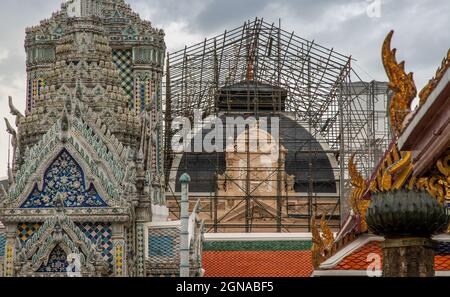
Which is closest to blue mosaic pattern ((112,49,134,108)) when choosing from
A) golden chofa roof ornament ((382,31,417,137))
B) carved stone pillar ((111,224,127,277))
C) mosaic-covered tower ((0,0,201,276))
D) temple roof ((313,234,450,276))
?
mosaic-covered tower ((0,0,201,276))

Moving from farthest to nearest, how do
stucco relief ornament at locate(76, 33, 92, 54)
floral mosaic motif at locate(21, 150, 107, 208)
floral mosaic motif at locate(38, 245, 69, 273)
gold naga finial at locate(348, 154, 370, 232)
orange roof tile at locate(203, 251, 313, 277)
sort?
1. orange roof tile at locate(203, 251, 313, 277)
2. stucco relief ornament at locate(76, 33, 92, 54)
3. floral mosaic motif at locate(21, 150, 107, 208)
4. floral mosaic motif at locate(38, 245, 69, 273)
5. gold naga finial at locate(348, 154, 370, 232)

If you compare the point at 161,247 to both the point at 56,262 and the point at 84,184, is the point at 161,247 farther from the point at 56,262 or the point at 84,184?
the point at 56,262

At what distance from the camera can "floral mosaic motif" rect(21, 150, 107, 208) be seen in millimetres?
24875

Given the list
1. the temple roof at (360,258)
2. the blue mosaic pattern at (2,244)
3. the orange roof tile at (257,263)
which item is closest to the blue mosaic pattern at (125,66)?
the orange roof tile at (257,263)

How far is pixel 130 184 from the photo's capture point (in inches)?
992

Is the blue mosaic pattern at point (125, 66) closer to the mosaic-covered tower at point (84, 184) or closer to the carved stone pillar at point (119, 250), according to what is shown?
the mosaic-covered tower at point (84, 184)

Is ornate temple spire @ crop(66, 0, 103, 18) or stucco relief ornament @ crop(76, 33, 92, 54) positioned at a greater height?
ornate temple spire @ crop(66, 0, 103, 18)

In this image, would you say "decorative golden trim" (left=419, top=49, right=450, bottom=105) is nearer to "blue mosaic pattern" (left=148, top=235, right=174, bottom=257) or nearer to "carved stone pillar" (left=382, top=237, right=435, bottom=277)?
"carved stone pillar" (left=382, top=237, right=435, bottom=277)

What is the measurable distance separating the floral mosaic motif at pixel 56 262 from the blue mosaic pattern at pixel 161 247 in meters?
2.03

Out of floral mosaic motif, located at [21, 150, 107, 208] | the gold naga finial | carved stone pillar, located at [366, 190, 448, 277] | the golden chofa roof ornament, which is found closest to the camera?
carved stone pillar, located at [366, 190, 448, 277]

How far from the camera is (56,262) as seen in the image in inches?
961

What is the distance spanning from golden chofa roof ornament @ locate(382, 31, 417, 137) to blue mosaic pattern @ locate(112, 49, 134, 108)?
22529 mm

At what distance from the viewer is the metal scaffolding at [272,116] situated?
3531 centimetres
